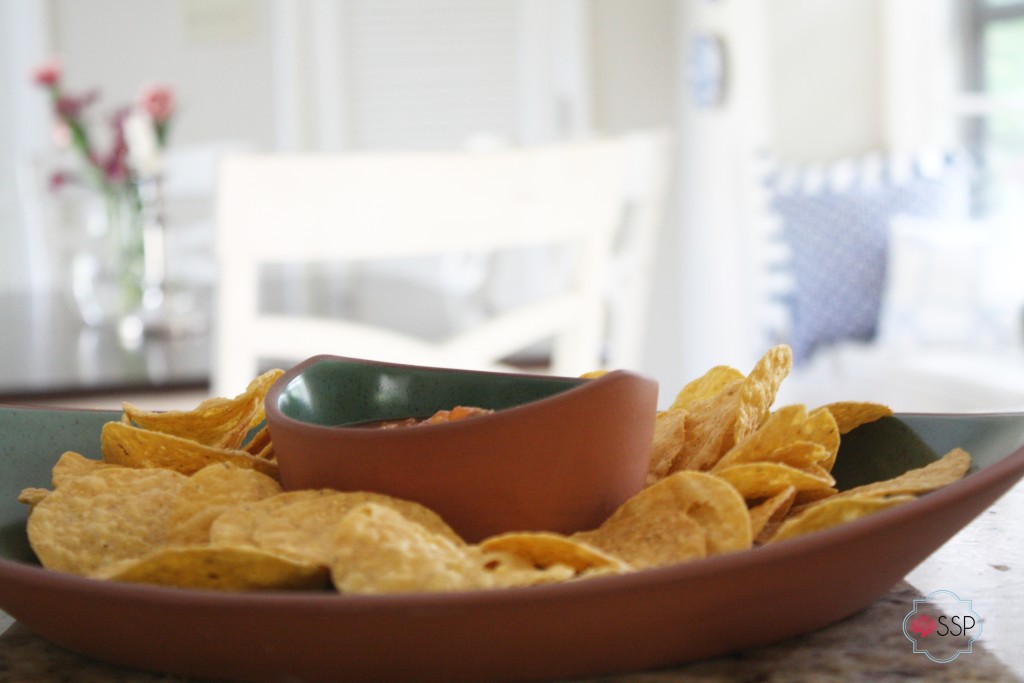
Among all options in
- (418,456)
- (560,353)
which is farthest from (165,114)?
(418,456)

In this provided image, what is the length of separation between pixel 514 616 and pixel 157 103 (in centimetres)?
257

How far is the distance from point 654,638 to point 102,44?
5.26m

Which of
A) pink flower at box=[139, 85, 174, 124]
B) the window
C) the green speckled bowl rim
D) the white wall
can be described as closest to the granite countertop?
the green speckled bowl rim

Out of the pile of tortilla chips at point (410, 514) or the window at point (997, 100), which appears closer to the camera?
the pile of tortilla chips at point (410, 514)

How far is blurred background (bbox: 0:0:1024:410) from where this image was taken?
10.8ft

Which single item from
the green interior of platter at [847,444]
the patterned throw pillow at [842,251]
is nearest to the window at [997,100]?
the patterned throw pillow at [842,251]

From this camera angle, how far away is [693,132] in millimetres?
4871

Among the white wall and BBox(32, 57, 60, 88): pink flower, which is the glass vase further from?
the white wall

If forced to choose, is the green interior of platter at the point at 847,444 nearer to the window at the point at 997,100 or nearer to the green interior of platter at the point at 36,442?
the green interior of platter at the point at 36,442

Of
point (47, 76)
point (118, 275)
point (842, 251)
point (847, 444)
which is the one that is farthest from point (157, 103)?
point (847, 444)

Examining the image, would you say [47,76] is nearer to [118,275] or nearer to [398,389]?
[118,275]

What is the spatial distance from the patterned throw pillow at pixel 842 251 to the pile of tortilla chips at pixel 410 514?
299 cm

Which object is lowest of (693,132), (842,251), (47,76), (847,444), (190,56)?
(842,251)

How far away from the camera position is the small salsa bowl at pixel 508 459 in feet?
1.47
